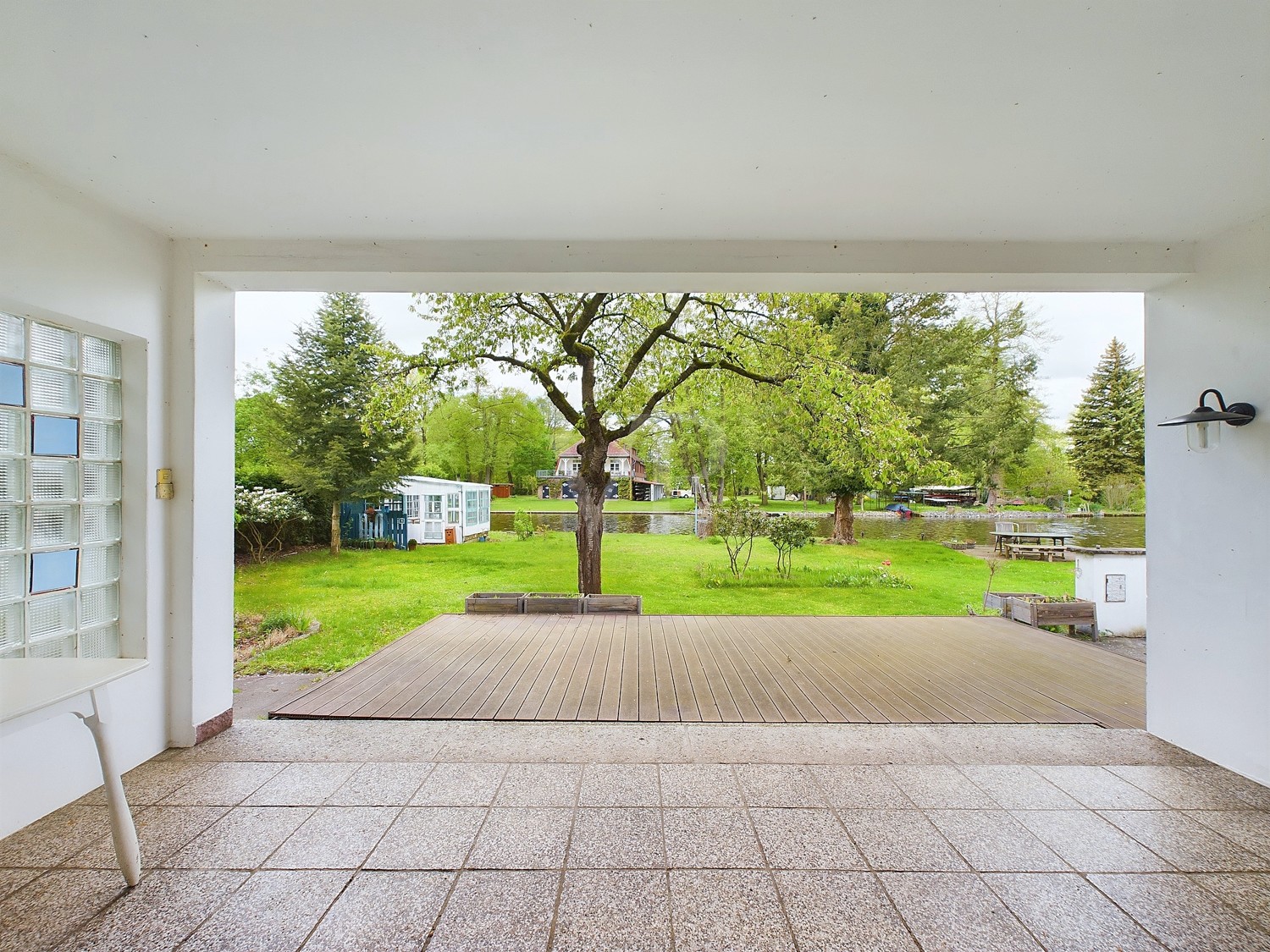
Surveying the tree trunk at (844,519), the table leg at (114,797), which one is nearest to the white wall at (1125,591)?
the tree trunk at (844,519)

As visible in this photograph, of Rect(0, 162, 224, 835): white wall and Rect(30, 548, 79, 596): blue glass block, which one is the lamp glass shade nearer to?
Rect(0, 162, 224, 835): white wall

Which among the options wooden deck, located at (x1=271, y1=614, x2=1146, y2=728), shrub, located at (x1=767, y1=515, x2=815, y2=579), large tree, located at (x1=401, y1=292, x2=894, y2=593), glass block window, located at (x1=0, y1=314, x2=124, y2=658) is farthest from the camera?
shrub, located at (x1=767, y1=515, x2=815, y2=579)

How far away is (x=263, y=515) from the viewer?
7.29 metres

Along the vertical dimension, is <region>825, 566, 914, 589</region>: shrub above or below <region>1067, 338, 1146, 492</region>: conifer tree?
below

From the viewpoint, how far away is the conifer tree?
768cm

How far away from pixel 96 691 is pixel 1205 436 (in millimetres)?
4051

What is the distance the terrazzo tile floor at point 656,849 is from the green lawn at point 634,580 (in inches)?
170

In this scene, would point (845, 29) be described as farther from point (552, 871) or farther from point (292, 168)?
point (552, 871)

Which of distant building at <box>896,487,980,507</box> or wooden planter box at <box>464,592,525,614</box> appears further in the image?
distant building at <box>896,487,980,507</box>

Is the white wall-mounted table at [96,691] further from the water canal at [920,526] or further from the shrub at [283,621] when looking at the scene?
the water canal at [920,526]

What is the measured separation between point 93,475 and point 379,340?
6.82 meters

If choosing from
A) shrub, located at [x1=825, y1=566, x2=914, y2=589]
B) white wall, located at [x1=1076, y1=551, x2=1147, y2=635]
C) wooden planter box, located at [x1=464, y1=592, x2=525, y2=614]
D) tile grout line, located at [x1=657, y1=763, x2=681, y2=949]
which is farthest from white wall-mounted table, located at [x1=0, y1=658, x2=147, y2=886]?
shrub, located at [x1=825, y1=566, x2=914, y2=589]

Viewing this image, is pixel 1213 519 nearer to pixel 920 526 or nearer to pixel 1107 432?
pixel 920 526

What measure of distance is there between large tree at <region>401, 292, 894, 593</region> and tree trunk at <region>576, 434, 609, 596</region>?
0.4 inches
